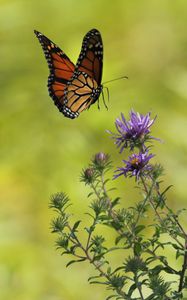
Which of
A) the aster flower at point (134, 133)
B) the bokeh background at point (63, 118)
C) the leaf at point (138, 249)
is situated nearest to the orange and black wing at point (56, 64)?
the bokeh background at point (63, 118)

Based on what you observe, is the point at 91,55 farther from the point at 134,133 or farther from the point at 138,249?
the point at 138,249

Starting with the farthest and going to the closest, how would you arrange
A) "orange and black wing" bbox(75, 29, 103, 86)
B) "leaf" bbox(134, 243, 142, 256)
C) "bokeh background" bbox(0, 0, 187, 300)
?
1. "bokeh background" bbox(0, 0, 187, 300)
2. "orange and black wing" bbox(75, 29, 103, 86)
3. "leaf" bbox(134, 243, 142, 256)

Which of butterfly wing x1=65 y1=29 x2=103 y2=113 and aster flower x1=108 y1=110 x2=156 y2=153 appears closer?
aster flower x1=108 y1=110 x2=156 y2=153

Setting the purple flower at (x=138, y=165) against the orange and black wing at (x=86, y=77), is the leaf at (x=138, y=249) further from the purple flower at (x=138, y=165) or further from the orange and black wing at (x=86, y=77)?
the orange and black wing at (x=86, y=77)

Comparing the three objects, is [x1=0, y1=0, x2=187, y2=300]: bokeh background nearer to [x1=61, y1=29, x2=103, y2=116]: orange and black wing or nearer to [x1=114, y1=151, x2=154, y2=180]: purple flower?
[x1=61, y1=29, x2=103, y2=116]: orange and black wing

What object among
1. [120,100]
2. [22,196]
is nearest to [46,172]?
[22,196]

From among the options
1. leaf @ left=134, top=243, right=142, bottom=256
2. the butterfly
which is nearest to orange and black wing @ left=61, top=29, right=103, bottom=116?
the butterfly

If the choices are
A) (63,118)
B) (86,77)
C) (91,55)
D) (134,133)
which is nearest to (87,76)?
(86,77)

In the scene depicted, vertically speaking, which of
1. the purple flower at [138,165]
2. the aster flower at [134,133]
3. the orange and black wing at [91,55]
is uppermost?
the orange and black wing at [91,55]
